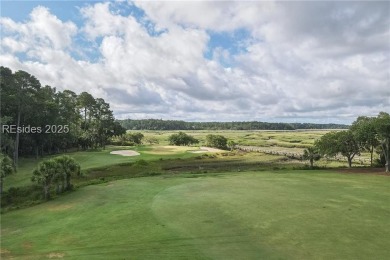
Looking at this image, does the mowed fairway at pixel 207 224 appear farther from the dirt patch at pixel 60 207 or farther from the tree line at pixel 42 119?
the tree line at pixel 42 119

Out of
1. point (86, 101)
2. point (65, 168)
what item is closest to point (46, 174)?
point (65, 168)

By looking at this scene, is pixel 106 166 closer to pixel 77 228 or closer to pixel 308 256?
pixel 77 228

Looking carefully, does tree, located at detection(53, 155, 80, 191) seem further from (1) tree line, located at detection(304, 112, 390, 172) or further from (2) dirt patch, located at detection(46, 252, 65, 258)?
(1) tree line, located at detection(304, 112, 390, 172)

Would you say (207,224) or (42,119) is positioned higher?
(42,119)

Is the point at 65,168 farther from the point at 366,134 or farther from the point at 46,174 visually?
the point at 366,134

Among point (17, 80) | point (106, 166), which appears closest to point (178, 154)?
point (106, 166)

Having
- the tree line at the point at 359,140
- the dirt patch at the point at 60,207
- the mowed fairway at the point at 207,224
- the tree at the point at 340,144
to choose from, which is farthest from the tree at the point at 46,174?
the tree at the point at 340,144
